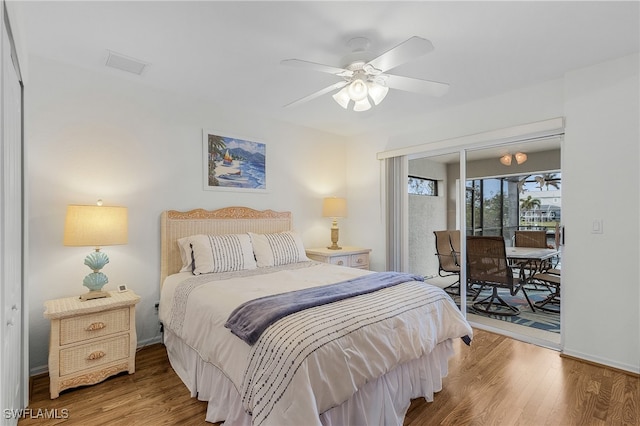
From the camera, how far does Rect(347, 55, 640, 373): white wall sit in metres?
2.50

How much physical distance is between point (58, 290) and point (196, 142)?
1.75m

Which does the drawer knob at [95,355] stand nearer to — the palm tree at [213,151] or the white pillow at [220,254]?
the white pillow at [220,254]

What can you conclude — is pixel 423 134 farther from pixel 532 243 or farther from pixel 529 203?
pixel 532 243

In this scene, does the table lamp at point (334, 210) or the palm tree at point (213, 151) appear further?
the table lamp at point (334, 210)

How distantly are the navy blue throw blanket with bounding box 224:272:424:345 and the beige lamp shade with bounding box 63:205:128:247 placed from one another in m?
1.26

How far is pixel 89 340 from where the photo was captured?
2316mm

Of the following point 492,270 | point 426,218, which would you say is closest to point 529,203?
point 492,270

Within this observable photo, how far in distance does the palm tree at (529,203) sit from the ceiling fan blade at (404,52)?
227 centimetres

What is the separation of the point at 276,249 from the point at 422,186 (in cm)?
208

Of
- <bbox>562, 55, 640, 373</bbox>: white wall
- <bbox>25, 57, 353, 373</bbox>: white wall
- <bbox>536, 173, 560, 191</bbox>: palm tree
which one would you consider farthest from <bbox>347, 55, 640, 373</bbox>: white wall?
<bbox>25, 57, 353, 373</bbox>: white wall

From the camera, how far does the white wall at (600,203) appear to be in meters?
2.50

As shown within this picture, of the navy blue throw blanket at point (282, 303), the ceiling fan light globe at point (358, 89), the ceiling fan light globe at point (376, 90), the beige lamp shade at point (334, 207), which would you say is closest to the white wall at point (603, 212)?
the navy blue throw blanket at point (282, 303)

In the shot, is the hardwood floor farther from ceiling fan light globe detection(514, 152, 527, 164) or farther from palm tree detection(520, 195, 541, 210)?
ceiling fan light globe detection(514, 152, 527, 164)

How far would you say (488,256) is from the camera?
11.5ft
